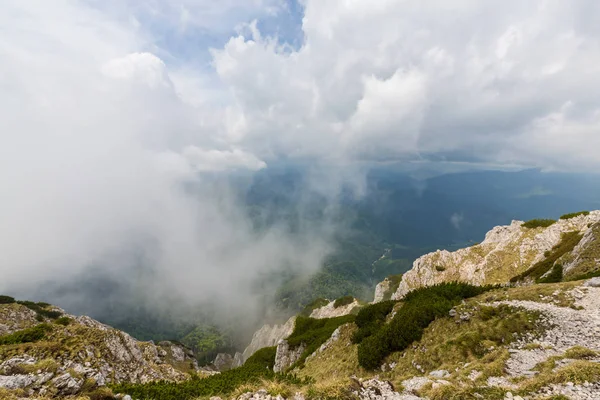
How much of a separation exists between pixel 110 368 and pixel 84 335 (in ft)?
18.6

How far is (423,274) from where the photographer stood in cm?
9488

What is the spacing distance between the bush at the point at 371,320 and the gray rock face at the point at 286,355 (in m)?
19.4

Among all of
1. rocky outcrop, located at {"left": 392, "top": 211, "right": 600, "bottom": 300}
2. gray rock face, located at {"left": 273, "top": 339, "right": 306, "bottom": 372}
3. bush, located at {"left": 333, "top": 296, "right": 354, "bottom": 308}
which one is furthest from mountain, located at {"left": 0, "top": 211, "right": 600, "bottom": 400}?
bush, located at {"left": 333, "top": 296, "right": 354, "bottom": 308}

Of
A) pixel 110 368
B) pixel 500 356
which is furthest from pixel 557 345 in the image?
pixel 110 368

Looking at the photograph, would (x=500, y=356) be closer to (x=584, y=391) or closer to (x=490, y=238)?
(x=584, y=391)

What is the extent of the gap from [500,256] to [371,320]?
6265 centimetres

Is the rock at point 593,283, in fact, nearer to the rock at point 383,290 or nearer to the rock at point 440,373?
the rock at point 440,373

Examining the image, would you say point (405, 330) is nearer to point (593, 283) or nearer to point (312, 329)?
point (593, 283)

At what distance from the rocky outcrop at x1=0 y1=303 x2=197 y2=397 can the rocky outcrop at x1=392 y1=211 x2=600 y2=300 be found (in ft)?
248

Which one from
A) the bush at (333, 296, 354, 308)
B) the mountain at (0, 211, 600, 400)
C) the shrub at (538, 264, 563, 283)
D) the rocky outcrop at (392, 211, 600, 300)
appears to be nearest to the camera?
the mountain at (0, 211, 600, 400)

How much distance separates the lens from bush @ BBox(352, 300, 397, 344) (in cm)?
2911

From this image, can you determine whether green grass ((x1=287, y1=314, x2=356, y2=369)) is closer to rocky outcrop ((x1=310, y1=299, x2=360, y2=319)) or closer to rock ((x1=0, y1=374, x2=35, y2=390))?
rock ((x1=0, y1=374, x2=35, y2=390))

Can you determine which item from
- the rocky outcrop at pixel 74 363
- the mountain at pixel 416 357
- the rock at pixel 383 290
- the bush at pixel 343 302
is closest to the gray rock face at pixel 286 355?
the mountain at pixel 416 357

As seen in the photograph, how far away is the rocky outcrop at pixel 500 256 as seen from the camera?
64688 millimetres
